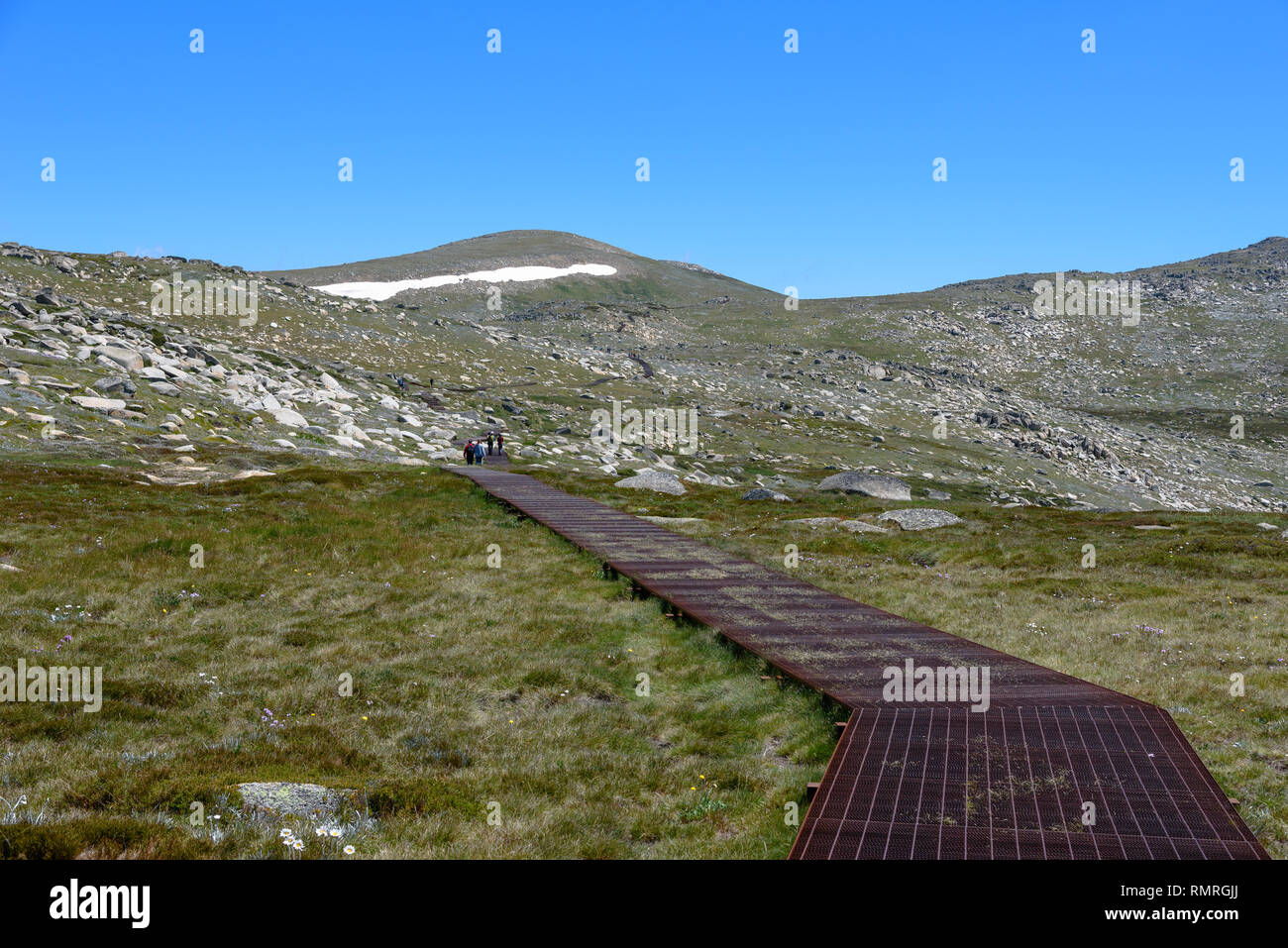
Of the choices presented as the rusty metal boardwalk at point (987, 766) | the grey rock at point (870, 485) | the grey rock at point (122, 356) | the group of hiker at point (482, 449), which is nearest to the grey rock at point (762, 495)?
the grey rock at point (870, 485)

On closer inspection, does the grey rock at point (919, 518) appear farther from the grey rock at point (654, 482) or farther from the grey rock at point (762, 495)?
the grey rock at point (654, 482)

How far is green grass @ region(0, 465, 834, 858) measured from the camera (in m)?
7.75

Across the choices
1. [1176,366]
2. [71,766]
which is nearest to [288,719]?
[71,766]

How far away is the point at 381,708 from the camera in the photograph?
11703 mm

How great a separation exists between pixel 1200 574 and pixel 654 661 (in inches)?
680

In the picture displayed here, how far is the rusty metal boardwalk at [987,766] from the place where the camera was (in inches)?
278

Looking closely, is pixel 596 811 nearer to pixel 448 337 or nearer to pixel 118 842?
pixel 118 842

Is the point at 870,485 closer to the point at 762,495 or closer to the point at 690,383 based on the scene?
the point at 762,495

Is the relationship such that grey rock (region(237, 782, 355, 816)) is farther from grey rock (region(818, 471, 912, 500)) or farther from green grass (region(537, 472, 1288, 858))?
grey rock (region(818, 471, 912, 500))

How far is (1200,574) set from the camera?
73.3 ft

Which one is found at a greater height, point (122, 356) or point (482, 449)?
point (122, 356)

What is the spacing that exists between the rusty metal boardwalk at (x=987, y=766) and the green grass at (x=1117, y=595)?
762mm

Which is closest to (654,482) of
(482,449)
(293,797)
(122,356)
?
(482,449)

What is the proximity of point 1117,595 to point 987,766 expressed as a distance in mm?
13431
